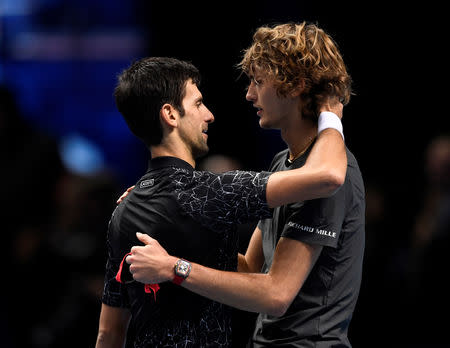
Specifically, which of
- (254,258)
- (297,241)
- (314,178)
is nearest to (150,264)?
(297,241)

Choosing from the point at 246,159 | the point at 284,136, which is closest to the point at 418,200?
the point at 246,159

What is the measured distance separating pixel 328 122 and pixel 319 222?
1.31 feet

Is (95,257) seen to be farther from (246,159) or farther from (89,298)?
(246,159)

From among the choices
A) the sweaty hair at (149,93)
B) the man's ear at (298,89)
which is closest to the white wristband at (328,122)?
the man's ear at (298,89)

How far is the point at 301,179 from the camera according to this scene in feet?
8.76

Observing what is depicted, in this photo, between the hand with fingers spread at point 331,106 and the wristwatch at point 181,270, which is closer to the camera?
the wristwatch at point 181,270

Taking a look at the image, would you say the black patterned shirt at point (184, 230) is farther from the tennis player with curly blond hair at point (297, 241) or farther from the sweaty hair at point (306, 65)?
the sweaty hair at point (306, 65)

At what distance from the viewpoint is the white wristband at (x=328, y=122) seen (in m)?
2.90

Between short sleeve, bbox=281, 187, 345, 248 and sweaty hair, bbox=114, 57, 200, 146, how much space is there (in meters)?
0.67

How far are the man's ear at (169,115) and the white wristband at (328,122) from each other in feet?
1.94

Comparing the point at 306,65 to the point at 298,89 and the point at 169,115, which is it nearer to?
the point at 298,89

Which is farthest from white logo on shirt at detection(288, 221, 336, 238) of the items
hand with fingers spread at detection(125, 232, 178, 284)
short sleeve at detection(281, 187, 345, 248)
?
hand with fingers spread at detection(125, 232, 178, 284)

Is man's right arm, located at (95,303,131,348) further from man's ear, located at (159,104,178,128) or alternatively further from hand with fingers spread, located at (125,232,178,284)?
man's ear, located at (159,104,178,128)

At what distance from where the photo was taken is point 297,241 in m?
2.86
